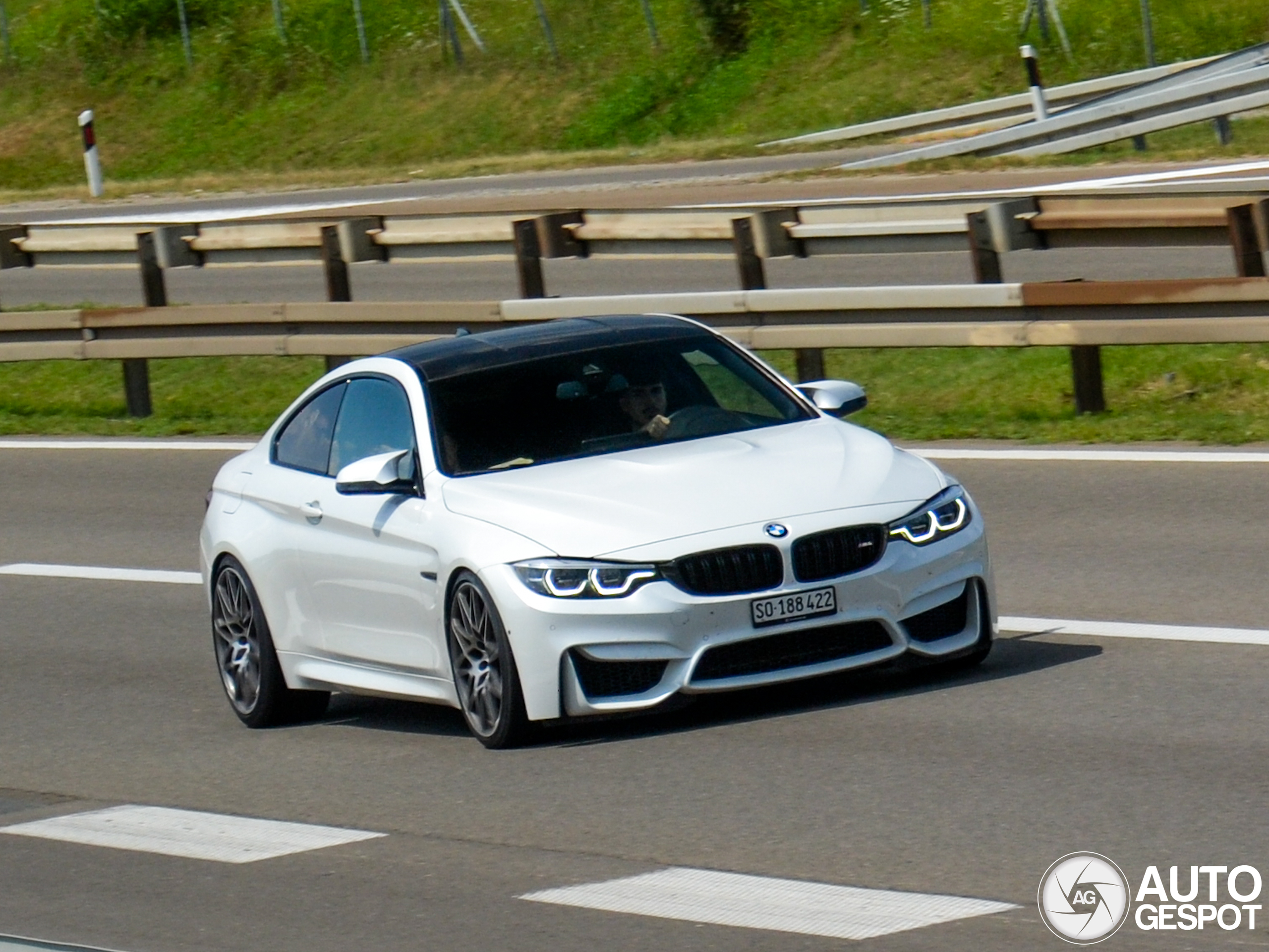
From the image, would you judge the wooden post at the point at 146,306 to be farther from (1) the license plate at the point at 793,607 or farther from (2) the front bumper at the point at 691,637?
(1) the license plate at the point at 793,607

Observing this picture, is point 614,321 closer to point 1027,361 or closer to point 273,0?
point 1027,361

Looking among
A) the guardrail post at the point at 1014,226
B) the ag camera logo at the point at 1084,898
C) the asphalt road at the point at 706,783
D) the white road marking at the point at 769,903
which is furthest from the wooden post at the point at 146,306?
the ag camera logo at the point at 1084,898

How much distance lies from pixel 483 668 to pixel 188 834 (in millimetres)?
1139

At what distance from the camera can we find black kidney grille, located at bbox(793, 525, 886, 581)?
25.7 feet

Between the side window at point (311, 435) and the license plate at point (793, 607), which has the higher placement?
the side window at point (311, 435)

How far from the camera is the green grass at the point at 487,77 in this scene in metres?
39.1

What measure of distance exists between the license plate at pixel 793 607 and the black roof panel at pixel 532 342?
162 centimetres

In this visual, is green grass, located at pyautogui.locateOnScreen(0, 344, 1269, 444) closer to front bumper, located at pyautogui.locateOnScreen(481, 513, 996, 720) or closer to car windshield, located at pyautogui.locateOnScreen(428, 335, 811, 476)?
car windshield, located at pyautogui.locateOnScreen(428, 335, 811, 476)

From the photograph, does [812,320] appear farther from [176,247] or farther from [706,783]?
[176,247]

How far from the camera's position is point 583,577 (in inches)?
307

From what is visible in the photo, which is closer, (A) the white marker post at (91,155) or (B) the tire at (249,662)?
(B) the tire at (249,662)

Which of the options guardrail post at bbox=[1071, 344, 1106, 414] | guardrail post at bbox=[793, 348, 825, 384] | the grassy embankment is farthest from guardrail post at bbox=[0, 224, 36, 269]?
guardrail post at bbox=[1071, 344, 1106, 414]

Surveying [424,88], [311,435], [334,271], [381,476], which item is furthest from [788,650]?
[424,88]

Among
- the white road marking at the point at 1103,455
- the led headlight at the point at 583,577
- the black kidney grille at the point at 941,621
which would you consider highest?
the led headlight at the point at 583,577
